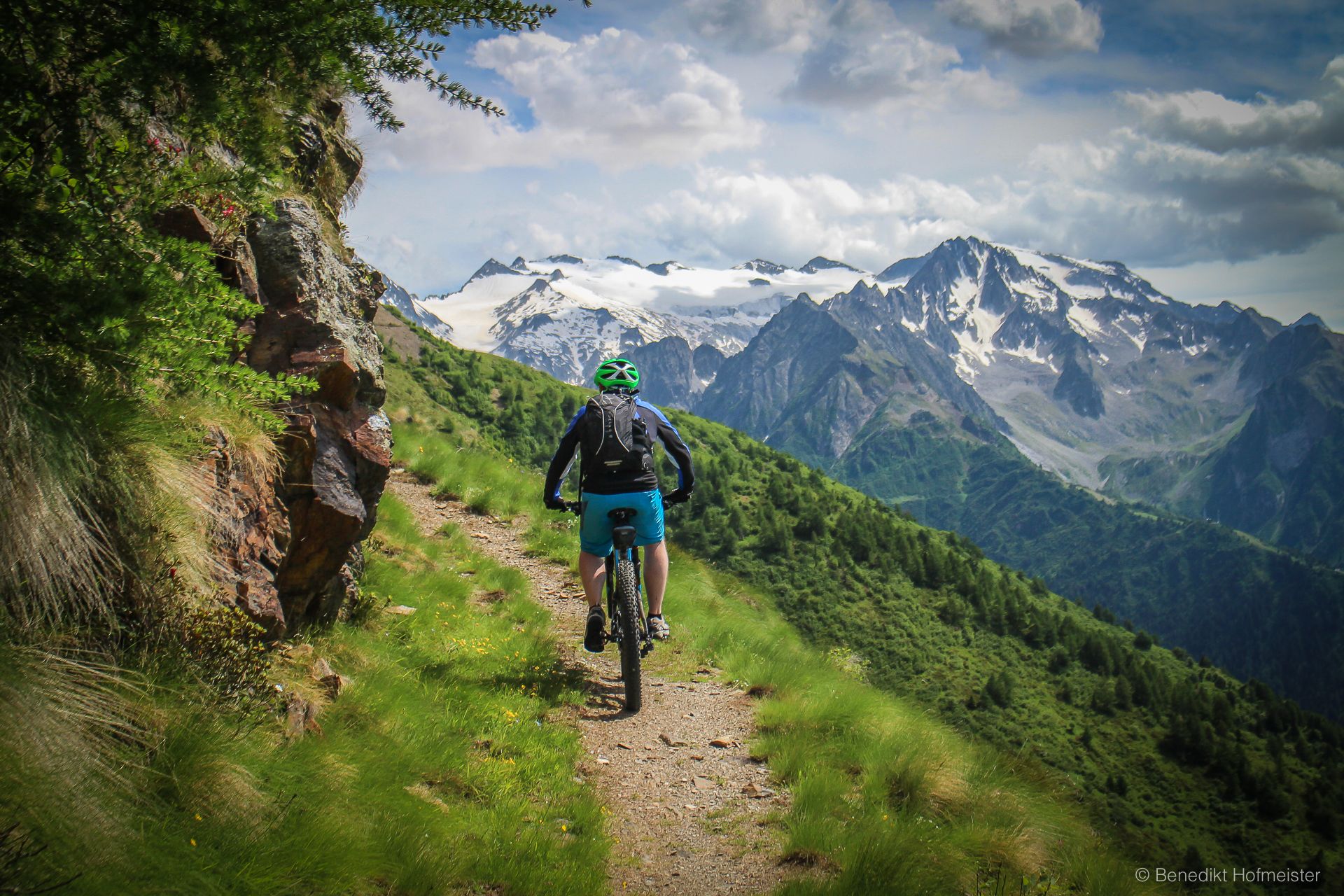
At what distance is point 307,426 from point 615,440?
9.38ft

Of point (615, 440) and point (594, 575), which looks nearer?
point (615, 440)

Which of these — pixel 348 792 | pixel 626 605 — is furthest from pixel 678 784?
pixel 348 792

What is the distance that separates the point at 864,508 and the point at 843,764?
13768cm

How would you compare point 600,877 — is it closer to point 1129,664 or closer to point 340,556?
point 340,556

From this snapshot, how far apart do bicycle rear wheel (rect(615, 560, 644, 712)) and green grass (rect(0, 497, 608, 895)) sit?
0.71 metres

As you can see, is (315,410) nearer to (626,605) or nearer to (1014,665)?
(626,605)

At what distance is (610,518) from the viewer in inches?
312

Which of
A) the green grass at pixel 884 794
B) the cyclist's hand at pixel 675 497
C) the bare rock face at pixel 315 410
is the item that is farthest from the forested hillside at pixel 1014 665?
the bare rock face at pixel 315 410

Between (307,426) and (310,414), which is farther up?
(310,414)

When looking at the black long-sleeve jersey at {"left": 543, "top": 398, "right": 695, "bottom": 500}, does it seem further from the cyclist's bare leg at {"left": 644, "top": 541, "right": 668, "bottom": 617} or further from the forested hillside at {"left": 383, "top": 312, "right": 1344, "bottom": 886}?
the forested hillside at {"left": 383, "top": 312, "right": 1344, "bottom": 886}

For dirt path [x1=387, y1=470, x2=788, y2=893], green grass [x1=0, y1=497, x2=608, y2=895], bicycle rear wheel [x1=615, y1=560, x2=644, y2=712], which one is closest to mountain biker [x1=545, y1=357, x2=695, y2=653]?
bicycle rear wheel [x1=615, y1=560, x2=644, y2=712]

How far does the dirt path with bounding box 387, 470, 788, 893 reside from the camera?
17.6 feet

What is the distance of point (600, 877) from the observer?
189 inches

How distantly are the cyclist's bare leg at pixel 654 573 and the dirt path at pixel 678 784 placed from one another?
120 cm
